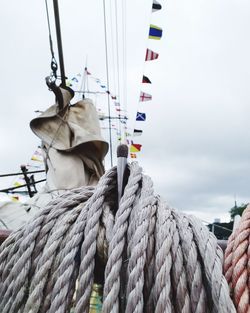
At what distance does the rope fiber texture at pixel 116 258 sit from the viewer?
606 mm

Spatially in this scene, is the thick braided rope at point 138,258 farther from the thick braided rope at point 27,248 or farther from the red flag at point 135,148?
the red flag at point 135,148

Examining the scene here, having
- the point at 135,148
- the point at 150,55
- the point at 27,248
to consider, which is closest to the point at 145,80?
the point at 150,55

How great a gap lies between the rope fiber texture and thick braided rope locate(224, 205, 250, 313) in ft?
0.08

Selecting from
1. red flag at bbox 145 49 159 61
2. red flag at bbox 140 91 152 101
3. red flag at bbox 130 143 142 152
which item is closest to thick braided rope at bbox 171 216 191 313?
red flag at bbox 145 49 159 61

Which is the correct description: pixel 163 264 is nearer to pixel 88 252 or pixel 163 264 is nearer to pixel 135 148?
pixel 88 252

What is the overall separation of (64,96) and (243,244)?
256 cm

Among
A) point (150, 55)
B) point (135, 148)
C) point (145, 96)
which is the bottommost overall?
point (135, 148)

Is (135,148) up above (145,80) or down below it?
below

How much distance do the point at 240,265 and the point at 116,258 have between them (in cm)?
22

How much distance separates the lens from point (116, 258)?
626 millimetres

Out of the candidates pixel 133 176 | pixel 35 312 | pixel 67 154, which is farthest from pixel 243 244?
pixel 67 154

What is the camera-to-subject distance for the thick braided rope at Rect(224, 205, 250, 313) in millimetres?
597

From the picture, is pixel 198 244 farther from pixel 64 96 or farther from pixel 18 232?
pixel 64 96

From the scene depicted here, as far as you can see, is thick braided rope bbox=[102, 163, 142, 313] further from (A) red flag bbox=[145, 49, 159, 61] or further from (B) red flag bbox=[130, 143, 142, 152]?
(B) red flag bbox=[130, 143, 142, 152]
